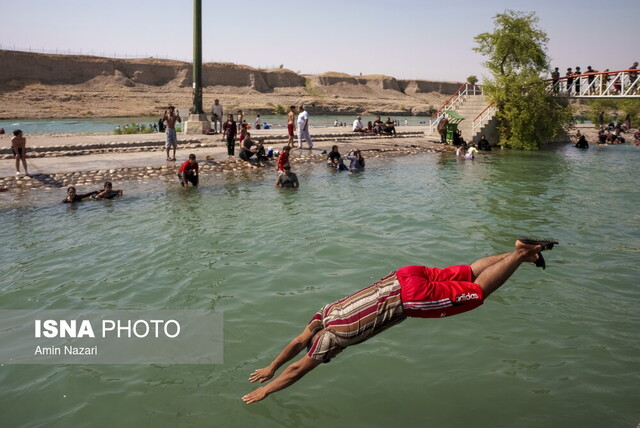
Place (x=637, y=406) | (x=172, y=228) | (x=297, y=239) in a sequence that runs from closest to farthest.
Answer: (x=637, y=406) → (x=297, y=239) → (x=172, y=228)

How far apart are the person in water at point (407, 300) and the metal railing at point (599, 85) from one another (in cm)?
3108

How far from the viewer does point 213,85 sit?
10081cm

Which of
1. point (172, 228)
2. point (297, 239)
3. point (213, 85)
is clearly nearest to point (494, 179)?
point (297, 239)

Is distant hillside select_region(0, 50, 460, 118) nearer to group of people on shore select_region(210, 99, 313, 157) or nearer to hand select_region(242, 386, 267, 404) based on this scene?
group of people on shore select_region(210, 99, 313, 157)

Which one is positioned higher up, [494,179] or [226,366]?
[494,179]

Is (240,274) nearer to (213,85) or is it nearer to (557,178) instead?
(557,178)

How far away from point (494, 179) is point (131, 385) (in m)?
17.4

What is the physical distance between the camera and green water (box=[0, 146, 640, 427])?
17.1 ft

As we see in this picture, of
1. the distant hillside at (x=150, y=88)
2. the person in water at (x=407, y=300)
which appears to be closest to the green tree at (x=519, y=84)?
the person in water at (x=407, y=300)

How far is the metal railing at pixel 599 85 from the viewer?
98.8 ft

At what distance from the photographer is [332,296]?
7.97 m

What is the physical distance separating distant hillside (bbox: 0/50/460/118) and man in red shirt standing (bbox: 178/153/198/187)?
55871 mm

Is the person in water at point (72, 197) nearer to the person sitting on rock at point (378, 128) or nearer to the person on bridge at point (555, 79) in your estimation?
the person sitting on rock at point (378, 128)

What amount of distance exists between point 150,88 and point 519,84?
76.9 metres
